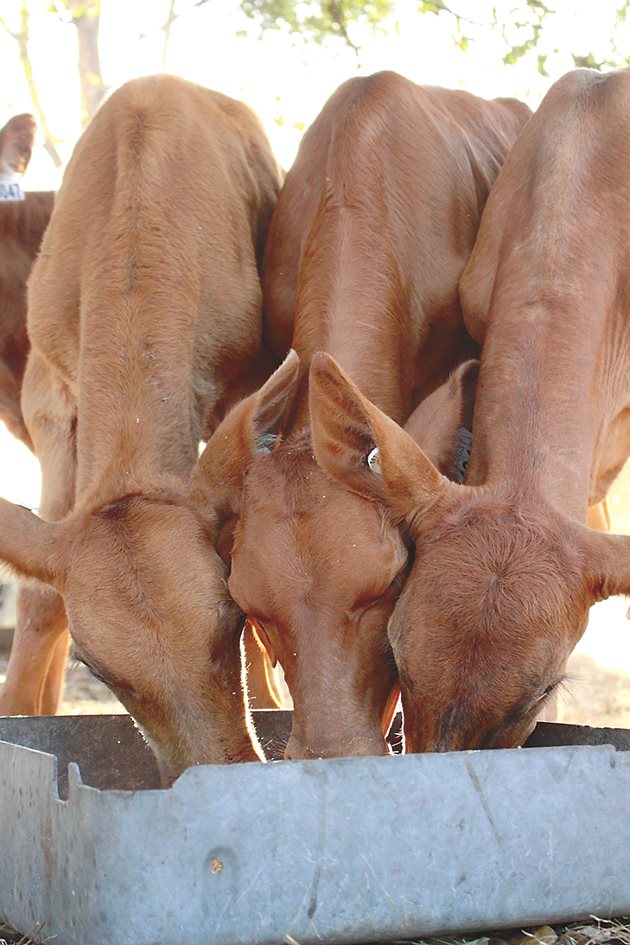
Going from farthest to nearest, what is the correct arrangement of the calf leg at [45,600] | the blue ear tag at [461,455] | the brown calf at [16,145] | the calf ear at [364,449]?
1. the brown calf at [16,145]
2. the calf leg at [45,600]
3. the blue ear tag at [461,455]
4. the calf ear at [364,449]

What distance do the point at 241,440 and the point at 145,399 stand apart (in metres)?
0.62

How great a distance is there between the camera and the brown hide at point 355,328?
425cm

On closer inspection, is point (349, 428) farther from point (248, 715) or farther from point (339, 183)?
point (339, 183)

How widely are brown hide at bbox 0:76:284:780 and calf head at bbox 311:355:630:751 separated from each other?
1.81 feet

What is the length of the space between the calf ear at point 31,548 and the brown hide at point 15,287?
380 cm

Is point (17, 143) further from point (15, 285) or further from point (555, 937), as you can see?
point (555, 937)

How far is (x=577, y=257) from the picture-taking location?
16.4 feet

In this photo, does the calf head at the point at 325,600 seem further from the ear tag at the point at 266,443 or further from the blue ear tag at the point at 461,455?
the blue ear tag at the point at 461,455

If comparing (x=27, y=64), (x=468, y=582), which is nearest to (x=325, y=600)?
(x=468, y=582)

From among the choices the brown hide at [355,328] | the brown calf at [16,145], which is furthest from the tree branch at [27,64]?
the brown hide at [355,328]

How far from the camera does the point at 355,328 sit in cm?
514

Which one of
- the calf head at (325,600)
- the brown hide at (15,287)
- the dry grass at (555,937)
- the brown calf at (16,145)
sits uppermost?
the brown calf at (16,145)

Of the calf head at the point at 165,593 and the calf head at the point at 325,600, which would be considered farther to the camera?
the calf head at the point at 165,593

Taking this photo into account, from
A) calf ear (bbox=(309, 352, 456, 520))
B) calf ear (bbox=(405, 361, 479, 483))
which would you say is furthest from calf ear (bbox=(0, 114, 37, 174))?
calf ear (bbox=(309, 352, 456, 520))
